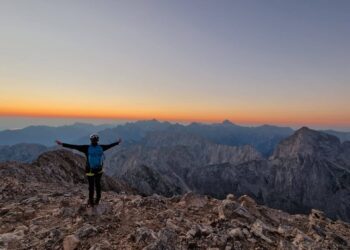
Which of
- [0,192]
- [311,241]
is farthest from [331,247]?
[0,192]

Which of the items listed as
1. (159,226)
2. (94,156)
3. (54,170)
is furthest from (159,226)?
(54,170)

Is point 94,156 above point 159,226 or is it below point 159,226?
above

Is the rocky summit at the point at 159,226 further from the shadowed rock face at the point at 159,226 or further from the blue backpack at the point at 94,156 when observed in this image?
the blue backpack at the point at 94,156

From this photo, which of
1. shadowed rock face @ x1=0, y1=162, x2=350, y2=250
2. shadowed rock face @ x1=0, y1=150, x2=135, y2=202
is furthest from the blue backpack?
shadowed rock face @ x1=0, y1=150, x2=135, y2=202

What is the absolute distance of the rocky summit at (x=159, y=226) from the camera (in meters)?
12.1

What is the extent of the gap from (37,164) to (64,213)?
28.4 m

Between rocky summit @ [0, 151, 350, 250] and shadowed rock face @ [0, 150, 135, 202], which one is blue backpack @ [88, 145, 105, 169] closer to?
rocky summit @ [0, 151, 350, 250]

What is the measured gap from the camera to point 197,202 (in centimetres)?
1794

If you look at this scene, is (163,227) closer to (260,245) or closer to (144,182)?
(260,245)

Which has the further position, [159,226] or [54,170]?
[54,170]

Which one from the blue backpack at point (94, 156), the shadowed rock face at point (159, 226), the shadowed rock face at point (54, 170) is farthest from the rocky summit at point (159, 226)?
the shadowed rock face at point (54, 170)

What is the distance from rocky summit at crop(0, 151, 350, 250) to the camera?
1205 cm

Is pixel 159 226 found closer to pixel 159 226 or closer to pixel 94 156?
pixel 159 226

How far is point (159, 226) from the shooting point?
13750 millimetres
